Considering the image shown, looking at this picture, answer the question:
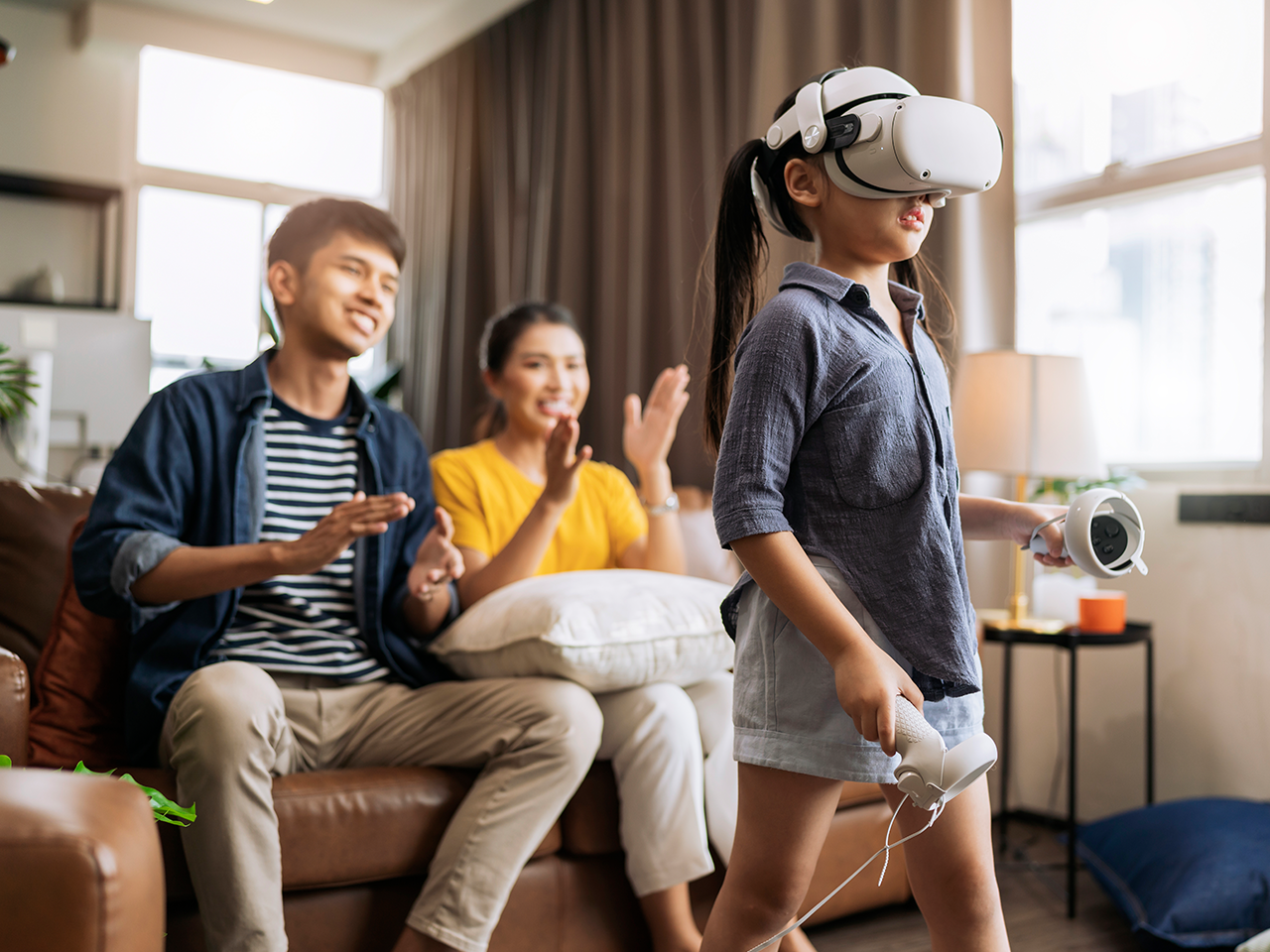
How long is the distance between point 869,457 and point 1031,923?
1.40 m

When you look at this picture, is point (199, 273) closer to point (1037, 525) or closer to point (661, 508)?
Answer: point (661, 508)

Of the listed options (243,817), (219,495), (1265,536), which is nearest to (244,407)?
(219,495)

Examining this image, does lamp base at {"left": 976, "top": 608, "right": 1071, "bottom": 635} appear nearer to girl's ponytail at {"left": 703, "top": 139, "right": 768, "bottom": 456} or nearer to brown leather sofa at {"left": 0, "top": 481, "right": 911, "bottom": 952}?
brown leather sofa at {"left": 0, "top": 481, "right": 911, "bottom": 952}

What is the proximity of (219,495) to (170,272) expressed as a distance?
415 centimetres

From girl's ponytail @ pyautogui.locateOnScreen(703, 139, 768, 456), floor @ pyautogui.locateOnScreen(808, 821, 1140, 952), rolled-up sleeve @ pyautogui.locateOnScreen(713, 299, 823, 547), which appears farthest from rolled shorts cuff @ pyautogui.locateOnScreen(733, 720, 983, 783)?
floor @ pyautogui.locateOnScreen(808, 821, 1140, 952)

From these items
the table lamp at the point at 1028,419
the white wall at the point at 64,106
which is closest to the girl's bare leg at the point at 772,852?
the table lamp at the point at 1028,419

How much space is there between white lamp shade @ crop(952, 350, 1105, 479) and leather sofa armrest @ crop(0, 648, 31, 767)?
165 cm

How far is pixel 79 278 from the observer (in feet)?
16.6

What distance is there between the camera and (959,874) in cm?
94

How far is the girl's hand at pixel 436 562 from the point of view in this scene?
1.63m

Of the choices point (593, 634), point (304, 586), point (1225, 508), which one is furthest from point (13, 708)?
point (1225, 508)

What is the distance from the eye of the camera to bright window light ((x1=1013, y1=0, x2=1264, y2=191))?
2.40 metres

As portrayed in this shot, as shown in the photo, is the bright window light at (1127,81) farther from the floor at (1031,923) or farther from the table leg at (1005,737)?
the floor at (1031,923)

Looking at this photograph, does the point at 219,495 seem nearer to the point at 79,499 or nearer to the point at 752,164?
the point at 79,499
